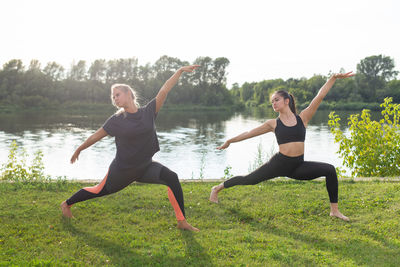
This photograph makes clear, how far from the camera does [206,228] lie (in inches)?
204

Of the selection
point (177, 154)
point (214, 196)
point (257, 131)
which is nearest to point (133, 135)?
point (257, 131)

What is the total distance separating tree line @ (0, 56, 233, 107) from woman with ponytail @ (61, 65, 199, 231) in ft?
268

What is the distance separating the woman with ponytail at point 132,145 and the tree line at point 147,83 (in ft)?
241

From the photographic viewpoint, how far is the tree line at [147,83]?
83875 mm

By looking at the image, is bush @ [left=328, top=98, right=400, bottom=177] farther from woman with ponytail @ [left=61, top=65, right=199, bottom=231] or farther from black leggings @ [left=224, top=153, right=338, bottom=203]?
woman with ponytail @ [left=61, top=65, right=199, bottom=231]

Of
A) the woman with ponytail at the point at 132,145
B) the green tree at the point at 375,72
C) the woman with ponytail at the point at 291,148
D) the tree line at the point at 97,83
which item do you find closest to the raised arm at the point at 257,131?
the woman with ponytail at the point at 291,148

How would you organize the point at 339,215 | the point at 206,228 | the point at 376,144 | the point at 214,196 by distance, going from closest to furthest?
the point at 206,228
the point at 339,215
the point at 214,196
the point at 376,144

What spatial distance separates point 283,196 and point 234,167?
542 inches

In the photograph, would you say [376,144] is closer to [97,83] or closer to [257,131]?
[257,131]

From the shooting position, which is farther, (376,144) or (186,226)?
(376,144)

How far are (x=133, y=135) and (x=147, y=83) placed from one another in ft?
301

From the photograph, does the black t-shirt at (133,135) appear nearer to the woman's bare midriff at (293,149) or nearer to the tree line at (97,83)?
the woman's bare midriff at (293,149)

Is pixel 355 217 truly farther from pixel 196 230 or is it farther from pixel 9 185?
pixel 9 185

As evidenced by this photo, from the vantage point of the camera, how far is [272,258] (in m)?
4.13
